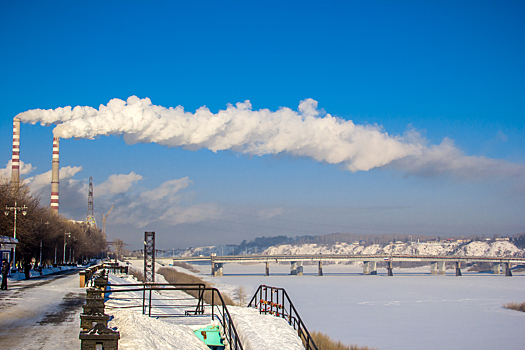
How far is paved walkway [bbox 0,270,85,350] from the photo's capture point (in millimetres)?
13789

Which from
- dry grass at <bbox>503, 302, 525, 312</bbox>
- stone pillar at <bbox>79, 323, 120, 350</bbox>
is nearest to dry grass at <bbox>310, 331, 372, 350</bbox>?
stone pillar at <bbox>79, 323, 120, 350</bbox>

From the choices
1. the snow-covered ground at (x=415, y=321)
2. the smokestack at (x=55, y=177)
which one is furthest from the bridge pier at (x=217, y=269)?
the snow-covered ground at (x=415, y=321)

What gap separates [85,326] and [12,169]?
9425cm

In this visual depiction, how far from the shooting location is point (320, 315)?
164 ft

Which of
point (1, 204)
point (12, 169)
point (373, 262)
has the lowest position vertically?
point (373, 262)

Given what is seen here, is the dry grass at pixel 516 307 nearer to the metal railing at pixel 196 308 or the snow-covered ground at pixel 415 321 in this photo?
the snow-covered ground at pixel 415 321

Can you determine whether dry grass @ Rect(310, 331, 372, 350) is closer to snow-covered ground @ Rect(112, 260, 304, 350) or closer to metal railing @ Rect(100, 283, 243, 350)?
snow-covered ground @ Rect(112, 260, 304, 350)

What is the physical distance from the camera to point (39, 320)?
57.8 feet

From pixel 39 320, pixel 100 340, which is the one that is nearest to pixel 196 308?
pixel 39 320

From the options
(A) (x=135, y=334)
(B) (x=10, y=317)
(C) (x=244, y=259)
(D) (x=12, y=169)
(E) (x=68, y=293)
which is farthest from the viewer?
(C) (x=244, y=259)

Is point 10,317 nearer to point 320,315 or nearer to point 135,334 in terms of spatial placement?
point 135,334

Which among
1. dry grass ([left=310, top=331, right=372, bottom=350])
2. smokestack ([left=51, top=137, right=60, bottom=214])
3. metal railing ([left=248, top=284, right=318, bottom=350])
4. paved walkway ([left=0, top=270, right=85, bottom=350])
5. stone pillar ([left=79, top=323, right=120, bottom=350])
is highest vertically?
smokestack ([left=51, top=137, right=60, bottom=214])

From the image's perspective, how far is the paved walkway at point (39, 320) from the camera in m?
13.8

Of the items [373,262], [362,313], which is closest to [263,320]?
[362,313]
